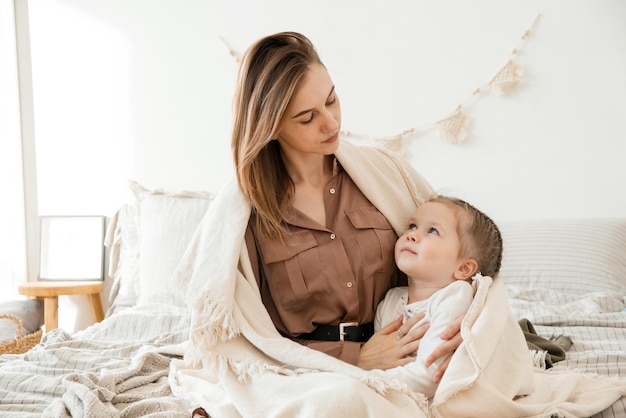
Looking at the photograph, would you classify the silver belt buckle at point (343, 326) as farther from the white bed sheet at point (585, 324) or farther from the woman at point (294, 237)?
the white bed sheet at point (585, 324)

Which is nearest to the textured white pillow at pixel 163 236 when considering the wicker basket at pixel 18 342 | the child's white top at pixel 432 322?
the wicker basket at pixel 18 342

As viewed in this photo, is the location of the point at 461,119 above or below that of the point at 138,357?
above

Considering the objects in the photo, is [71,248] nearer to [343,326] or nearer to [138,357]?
[138,357]

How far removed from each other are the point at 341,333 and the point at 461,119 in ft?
4.99

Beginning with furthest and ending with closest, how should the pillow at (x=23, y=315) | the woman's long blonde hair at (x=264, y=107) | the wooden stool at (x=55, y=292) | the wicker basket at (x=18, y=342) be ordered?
the wooden stool at (x=55, y=292), the pillow at (x=23, y=315), the wicker basket at (x=18, y=342), the woman's long blonde hair at (x=264, y=107)

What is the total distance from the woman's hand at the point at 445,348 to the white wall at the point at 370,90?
5.16 ft

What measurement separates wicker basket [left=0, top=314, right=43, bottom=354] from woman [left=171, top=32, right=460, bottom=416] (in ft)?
4.67

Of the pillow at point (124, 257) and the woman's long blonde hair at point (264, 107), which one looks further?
the pillow at point (124, 257)

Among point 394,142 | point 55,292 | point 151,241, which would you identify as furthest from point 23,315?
point 394,142

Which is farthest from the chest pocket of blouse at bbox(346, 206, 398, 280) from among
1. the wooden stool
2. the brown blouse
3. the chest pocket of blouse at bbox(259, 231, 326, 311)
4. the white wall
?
the wooden stool

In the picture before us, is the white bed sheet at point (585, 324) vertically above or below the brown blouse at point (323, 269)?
below

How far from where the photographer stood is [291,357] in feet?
4.83

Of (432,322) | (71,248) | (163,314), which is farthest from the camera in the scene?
(71,248)

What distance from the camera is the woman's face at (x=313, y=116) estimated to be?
62.7 inches
